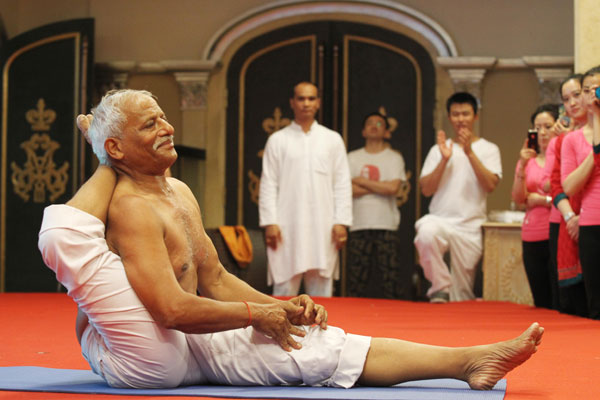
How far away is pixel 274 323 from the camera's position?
8.09 feet

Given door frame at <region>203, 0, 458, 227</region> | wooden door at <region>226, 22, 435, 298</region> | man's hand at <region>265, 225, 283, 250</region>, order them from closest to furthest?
man's hand at <region>265, 225, 283, 250</region>
wooden door at <region>226, 22, 435, 298</region>
door frame at <region>203, 0, 458, 227</region>

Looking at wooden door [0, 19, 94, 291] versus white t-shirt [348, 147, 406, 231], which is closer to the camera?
white t-shirt [348, 147, 406, 231]

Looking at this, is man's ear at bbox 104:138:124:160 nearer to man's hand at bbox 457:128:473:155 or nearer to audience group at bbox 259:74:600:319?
audience group at bbox 259:74:600:319

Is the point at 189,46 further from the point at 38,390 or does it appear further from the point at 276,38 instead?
the point at 38,390

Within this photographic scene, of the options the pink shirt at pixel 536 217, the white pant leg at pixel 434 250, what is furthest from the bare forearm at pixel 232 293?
the white pant leg at pixel 434 250

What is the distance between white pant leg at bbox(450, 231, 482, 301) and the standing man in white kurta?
733mm

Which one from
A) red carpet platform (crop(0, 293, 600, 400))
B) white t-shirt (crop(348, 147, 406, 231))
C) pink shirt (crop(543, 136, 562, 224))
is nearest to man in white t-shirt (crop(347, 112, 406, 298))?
white t-shirt (crop(348, 147, 406, 231))

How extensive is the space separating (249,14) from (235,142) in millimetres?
1162

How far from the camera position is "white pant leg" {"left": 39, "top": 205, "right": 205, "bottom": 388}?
2.39m

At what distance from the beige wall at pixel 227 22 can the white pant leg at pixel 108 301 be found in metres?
6.39

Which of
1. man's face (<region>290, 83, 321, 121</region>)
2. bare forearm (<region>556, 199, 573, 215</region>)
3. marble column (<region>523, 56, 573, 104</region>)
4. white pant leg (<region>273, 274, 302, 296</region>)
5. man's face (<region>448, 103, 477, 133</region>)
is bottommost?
white pant leg (<region>273, 274, 302, 296</region>)

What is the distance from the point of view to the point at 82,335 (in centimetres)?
259

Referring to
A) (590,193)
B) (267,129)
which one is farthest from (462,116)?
(267,129)

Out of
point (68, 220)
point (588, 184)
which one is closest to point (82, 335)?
point (68, 220)
